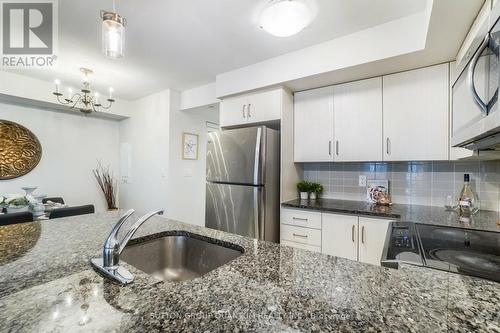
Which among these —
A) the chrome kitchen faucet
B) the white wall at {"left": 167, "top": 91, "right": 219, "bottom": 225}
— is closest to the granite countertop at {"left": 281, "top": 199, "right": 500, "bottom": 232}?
the chrome kitchen faucet

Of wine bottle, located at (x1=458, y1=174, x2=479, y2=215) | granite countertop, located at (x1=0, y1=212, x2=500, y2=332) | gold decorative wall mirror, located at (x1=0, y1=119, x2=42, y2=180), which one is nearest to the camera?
granite countertop, located at (x1=0, y1=212, x2=500, y2=332)

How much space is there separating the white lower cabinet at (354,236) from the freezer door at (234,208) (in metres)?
0.63

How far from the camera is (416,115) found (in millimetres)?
1940

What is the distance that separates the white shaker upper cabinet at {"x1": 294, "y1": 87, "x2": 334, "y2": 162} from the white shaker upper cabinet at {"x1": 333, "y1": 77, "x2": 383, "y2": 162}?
69mm

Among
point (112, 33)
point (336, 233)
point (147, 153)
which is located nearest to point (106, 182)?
point (147, 153)

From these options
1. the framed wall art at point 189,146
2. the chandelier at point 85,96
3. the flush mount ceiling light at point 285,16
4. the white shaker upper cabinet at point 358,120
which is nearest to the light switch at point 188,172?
the framed wall art at point 189,146

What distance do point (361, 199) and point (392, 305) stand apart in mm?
2056

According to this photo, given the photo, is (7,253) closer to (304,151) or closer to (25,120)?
(304,151)

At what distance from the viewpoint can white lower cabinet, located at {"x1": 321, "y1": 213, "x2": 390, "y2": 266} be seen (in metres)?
1.82

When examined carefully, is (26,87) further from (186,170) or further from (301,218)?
(301,218)

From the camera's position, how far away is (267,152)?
2254 mm

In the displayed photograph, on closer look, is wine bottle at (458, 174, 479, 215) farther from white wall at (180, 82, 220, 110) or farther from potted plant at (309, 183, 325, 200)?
white wall at (180, 82, 220, 110)

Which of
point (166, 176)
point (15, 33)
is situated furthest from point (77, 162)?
point (15, 33)

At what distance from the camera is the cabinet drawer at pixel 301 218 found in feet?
6.92
